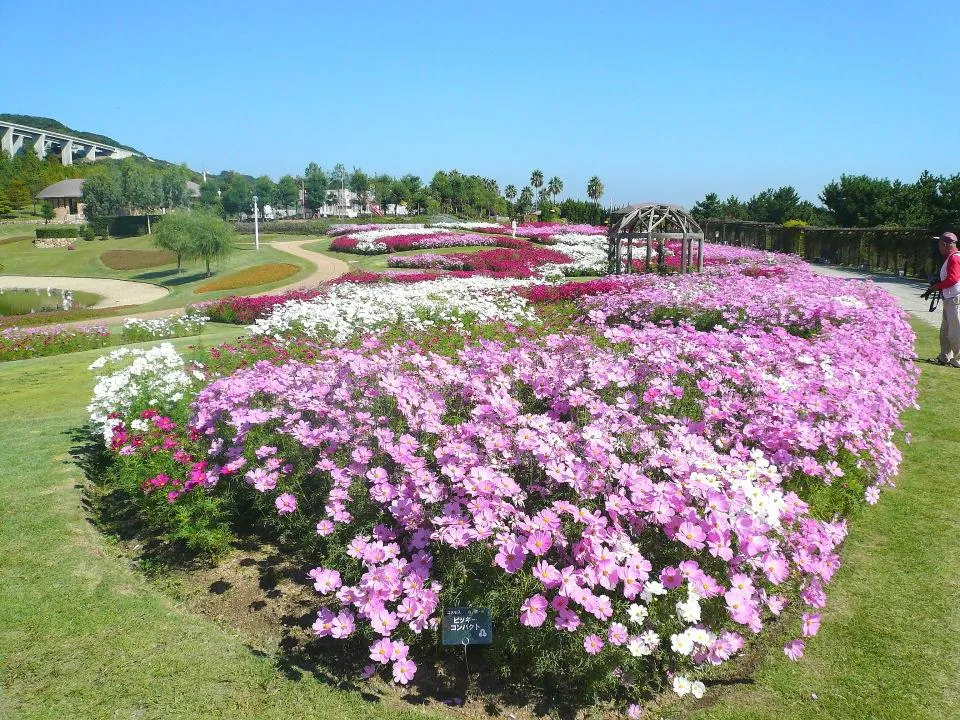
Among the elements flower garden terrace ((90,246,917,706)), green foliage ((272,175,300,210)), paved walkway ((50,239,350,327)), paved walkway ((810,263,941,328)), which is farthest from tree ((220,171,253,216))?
flower garden terrace ((90,246,917,706))

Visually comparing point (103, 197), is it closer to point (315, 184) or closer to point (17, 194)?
point (17, 194)

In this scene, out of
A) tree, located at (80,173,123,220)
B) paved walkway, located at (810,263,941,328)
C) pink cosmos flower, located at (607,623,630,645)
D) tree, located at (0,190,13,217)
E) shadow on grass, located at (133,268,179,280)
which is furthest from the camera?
tree, located at (80,173,123,220)

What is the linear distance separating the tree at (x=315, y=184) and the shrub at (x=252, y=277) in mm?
74939

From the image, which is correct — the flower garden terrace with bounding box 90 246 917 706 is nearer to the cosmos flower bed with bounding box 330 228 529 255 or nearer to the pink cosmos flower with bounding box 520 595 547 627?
the pink cosmos flower with bounding box 520 595 547 627

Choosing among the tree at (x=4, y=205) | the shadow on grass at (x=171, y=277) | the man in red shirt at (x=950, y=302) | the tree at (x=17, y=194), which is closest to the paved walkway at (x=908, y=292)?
the man in red shirt at (x=950, y=302)

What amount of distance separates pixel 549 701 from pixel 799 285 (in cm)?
1061

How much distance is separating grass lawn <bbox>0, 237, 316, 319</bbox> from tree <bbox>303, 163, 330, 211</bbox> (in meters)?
48.0

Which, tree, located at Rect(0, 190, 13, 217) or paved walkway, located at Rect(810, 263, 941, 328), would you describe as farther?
tree, located at Rect(0, 190, 13, 217)

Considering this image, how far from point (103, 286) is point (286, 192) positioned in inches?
2899

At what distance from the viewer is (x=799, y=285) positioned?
1178 centimetres

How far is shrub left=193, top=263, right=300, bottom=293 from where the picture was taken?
2695 cm

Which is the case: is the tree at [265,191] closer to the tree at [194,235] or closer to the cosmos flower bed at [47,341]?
the tree at [194,235]

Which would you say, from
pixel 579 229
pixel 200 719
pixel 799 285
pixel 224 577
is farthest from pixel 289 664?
pixel 579 229

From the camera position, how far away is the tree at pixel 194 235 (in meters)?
30.3
